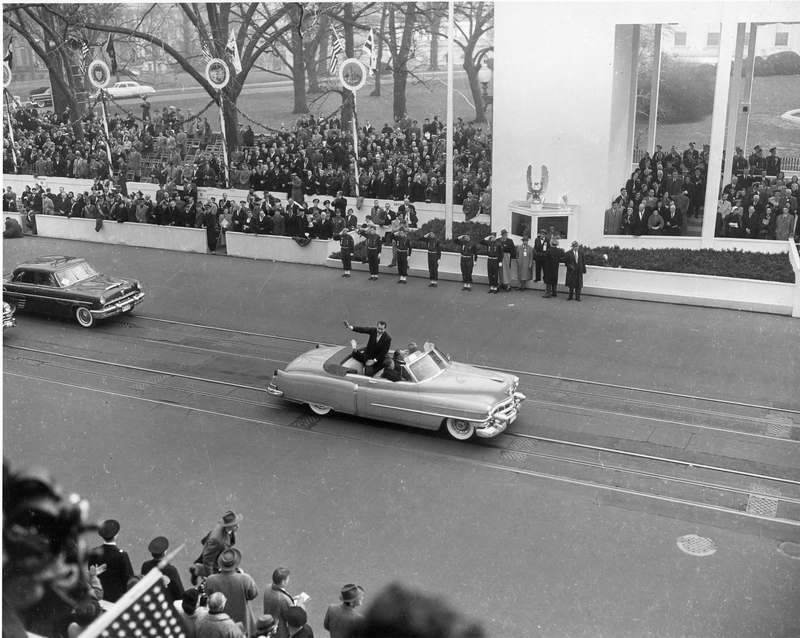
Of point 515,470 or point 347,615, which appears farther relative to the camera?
point 515,470

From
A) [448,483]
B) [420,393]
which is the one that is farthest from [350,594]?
[420,393]

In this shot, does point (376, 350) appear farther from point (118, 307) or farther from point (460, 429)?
point (118, 307)

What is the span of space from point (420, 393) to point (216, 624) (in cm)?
652

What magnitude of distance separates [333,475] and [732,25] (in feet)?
46.7

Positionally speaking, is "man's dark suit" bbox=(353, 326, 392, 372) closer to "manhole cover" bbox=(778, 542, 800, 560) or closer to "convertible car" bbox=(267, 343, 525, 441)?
"convertible car" bbox=(267, 343, 525, 441)

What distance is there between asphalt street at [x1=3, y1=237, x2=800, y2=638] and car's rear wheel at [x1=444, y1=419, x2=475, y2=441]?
0.19 meters

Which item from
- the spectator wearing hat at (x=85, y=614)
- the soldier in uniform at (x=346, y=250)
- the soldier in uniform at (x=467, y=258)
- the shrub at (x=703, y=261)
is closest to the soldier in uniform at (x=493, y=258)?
the soldier in uniform at (x=467, y=258)

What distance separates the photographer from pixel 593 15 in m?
20.3

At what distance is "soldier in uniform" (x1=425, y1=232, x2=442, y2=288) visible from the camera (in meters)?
20.8

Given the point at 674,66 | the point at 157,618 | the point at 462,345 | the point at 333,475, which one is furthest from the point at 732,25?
the point at 674,66

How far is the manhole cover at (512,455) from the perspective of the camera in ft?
38.8

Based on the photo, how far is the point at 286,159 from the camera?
29828 millimetres

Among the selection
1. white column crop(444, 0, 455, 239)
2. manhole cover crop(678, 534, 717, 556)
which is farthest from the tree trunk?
manhole cover crop(678, 534, 717, 556)

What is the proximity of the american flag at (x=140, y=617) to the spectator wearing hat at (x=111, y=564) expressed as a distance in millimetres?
3499
